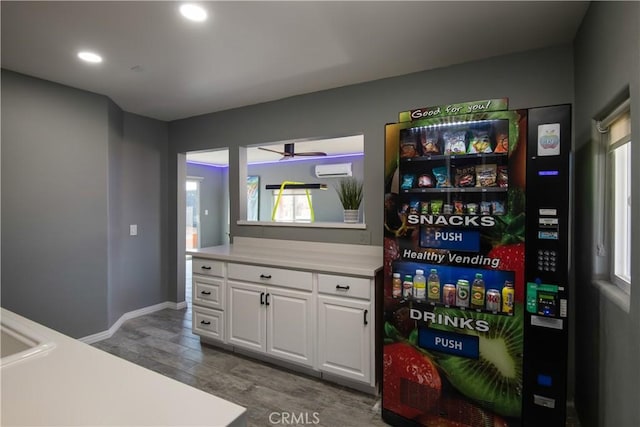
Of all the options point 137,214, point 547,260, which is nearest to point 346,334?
point 547,260

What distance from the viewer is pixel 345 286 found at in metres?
2.41

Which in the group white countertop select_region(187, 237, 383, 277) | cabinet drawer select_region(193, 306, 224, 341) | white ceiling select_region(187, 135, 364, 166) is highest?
white ceiling select_region(187, 135, 364, 166)

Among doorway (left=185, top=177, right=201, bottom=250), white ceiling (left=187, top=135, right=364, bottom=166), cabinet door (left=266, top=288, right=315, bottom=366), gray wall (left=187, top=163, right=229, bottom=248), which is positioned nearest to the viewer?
cabinet door (left=266, top=288, right=315, bottom=366)

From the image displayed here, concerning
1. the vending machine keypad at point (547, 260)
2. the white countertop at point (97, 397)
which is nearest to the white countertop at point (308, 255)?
the vending machine keypad at point (547, 260)

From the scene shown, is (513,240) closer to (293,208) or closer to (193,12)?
(193,12)

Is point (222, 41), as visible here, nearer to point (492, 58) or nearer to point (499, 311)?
point (492, 58)

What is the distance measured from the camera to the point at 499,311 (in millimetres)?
1786

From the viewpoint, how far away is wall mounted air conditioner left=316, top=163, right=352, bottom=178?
7188 mm

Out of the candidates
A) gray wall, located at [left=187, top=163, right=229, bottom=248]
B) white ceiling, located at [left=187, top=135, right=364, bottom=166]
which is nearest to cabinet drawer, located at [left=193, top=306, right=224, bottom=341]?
white ceiling, located at [left=187, top=135, right=364, bottom=166]

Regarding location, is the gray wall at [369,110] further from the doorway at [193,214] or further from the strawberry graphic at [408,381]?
the doorway at [193,214]

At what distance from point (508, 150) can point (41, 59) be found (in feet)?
11.0

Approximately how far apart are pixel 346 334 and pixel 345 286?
350mm

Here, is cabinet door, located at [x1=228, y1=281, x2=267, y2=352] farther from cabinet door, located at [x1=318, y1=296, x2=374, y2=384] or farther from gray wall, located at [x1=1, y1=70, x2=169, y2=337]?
gray wall, located at [x1=1, y1=70, x2=169, y2=337]

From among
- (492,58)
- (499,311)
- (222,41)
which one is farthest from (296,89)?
(499,311)
